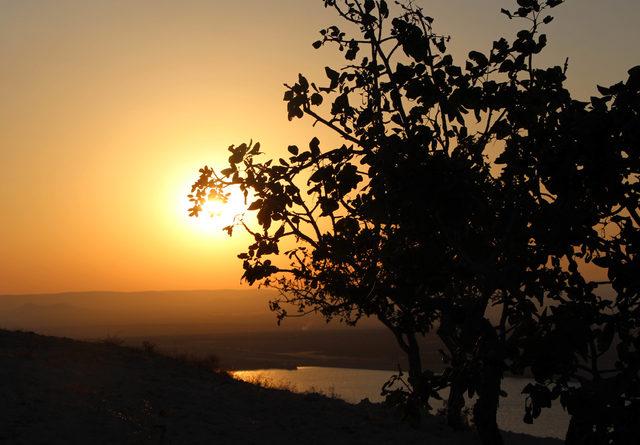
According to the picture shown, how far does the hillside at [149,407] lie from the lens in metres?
16.0

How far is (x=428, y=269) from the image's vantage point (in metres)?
7.99

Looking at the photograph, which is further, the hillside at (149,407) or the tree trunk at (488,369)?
the hillside at (149,407)

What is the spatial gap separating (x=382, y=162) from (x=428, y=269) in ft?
5.42

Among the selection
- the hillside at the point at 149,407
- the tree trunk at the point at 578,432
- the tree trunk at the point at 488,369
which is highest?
the tree trunk at the point at 488,369

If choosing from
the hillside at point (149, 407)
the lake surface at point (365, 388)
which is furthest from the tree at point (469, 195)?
the lake surface at point (365, 388)

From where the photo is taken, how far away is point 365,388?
58.2m

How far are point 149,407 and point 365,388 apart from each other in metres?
41.8

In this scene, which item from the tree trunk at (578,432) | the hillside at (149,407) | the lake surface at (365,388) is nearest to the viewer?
the tree trunk at (578,432)

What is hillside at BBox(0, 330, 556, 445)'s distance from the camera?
16.0 metres

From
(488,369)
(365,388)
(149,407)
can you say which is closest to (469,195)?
(488,369)

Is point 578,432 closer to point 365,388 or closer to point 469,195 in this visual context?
point 469,195

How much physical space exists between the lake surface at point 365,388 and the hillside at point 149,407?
5.63 meters

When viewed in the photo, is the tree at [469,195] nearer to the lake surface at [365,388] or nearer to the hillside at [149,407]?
the hillside at [149,407]

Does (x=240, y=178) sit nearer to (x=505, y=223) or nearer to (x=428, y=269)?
(x=428, y=269)
